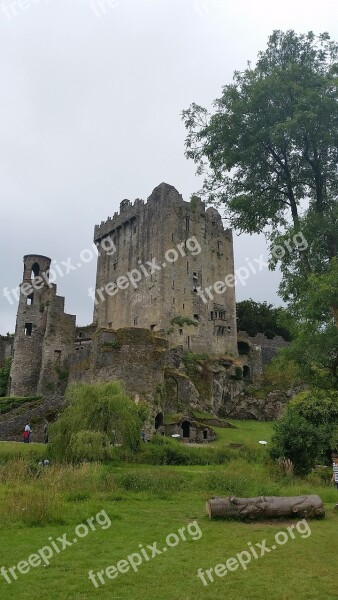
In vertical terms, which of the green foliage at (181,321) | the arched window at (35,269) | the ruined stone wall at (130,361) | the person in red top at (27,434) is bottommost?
the person in red top at (27,434)

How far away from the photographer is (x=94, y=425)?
2475 cm

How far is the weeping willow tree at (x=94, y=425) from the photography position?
2272 cm

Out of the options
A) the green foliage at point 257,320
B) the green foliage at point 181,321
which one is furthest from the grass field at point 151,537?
the green foliage at point 257,320

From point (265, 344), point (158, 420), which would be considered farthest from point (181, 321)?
point (158, 420)

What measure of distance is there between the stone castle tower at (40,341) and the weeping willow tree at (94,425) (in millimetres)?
21767

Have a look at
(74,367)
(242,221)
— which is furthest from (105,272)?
(242,221)

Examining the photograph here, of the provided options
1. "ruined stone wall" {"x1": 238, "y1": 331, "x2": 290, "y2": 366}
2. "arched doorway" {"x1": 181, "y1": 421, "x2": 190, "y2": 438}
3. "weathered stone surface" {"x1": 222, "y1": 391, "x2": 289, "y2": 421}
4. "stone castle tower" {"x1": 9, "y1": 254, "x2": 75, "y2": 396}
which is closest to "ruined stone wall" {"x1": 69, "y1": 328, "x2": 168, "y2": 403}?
"arched doorway" {"x1": 181, "y1": 421, "x2": 190, "y2": 438}

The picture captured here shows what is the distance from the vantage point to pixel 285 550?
10469 millimetres

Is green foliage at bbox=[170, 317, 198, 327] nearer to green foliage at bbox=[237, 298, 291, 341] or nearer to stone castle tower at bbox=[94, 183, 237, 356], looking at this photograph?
stone castle tower at bbox=[94, 183, 237, 356]

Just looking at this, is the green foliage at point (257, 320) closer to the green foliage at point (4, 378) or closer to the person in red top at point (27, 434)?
the green foliage at point (4, 378)

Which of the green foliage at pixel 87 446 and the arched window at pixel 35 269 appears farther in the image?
the arched window at pixel 35 269

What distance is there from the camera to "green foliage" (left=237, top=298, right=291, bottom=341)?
76750mm

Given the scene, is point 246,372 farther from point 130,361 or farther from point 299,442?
point 299,442

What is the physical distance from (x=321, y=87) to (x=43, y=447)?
1973 centimetres
